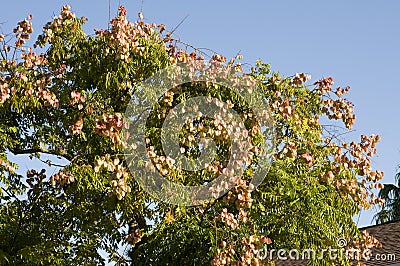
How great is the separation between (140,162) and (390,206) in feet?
60.9

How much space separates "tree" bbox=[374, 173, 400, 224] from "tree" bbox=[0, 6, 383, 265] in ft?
50.4

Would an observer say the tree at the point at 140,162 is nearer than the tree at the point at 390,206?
Yes

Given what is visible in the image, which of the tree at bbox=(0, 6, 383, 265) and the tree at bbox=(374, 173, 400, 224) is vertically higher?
the tree at bbox=(374, 173, 400, 224)

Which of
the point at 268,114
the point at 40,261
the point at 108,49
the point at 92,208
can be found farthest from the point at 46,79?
the point at 268,114

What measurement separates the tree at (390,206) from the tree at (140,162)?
15354mm

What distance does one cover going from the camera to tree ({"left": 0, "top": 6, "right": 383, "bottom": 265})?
7988 mm

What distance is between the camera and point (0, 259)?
833 centimetres

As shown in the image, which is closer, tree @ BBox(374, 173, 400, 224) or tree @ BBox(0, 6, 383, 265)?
tree @ BBox(0, 6, 383, 265)

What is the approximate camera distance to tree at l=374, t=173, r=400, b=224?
24375mm

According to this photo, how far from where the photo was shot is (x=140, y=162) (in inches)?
312

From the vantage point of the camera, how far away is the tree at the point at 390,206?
2438cm

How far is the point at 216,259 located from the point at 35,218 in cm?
314

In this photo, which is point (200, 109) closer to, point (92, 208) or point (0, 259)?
point (92, 208)

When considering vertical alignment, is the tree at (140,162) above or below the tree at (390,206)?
below
